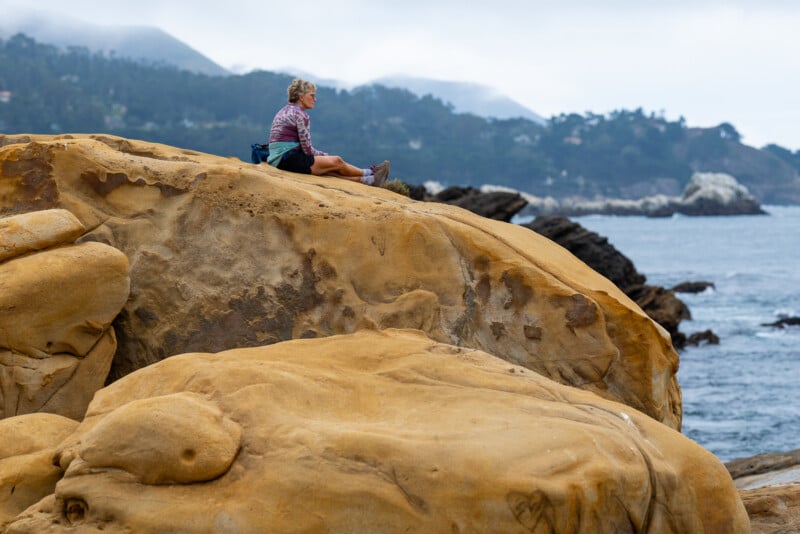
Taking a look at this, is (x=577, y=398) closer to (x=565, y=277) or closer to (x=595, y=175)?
(x=565, y=277)

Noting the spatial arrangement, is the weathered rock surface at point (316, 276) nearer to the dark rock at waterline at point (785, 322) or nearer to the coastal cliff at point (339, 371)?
the coastal cliff at point (339, 371)

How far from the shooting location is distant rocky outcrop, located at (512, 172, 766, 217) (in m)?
116

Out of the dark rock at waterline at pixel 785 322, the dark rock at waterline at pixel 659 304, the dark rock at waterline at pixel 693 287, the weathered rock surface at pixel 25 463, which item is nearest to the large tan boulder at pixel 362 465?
the weathered rock surface at pixel 25 463

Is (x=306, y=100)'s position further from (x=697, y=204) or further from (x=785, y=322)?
(x=697, y=204)

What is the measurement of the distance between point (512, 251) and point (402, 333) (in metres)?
1.14

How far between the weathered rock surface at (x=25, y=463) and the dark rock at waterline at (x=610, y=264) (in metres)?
20.3

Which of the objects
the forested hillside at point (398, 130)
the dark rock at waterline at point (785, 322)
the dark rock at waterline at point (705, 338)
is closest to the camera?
the dark rock at waterline at point (705, 338)

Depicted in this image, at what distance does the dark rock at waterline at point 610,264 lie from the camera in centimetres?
→ 2578

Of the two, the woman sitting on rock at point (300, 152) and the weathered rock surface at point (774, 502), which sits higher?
the woman sitting on rock at point (300, 152)

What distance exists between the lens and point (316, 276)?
297 inches

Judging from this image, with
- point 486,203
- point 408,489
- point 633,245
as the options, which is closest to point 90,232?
point 408,489

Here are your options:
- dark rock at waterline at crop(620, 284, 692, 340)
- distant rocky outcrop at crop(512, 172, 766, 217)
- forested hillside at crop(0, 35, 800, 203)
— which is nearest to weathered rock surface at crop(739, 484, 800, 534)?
dark rock at waterline at crop(620, 284, 692, 340)

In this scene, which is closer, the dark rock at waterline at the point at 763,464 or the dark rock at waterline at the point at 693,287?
the dark rock at waterline at the point at 763,464

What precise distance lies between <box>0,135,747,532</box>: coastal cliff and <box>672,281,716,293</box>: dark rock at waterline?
3117 centimetres
